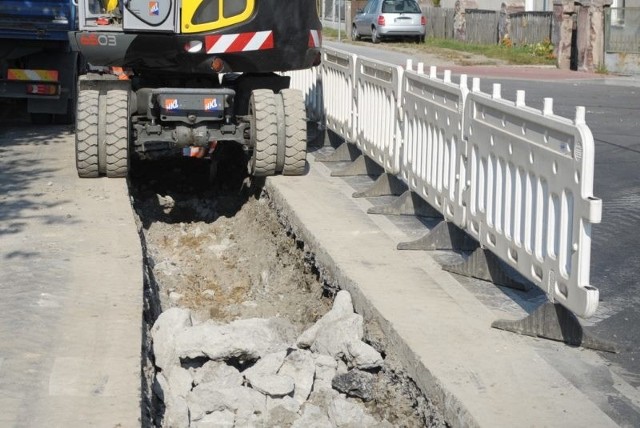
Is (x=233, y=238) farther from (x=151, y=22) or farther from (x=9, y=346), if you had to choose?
(x=9, y=346)

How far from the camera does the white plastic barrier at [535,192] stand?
18.7 ft

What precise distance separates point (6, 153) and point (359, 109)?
3965 mm

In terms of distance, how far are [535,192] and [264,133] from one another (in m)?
4.79

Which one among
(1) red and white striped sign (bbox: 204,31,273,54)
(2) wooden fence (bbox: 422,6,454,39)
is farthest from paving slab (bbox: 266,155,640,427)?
(2) wooden fence (bbox: 422,6,454,39)

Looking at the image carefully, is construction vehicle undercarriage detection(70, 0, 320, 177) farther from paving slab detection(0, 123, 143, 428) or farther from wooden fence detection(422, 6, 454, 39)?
wooden fence detection(422, 6, 454, 39)

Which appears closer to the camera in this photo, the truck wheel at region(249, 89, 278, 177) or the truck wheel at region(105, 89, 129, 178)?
the truck wheel at region(105, 89, 129, 178)

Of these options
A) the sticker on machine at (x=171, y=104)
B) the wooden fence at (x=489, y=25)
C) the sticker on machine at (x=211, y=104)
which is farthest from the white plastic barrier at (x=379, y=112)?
the wooden fence at (x=489, y=25)

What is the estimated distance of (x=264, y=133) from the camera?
1080 centimetres

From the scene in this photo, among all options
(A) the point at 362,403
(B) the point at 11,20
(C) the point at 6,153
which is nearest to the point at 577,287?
(A) the point at 362,403

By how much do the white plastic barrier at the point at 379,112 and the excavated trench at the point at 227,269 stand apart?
1.06m

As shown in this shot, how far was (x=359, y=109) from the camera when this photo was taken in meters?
11.3

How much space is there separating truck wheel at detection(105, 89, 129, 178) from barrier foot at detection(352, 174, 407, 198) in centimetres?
212

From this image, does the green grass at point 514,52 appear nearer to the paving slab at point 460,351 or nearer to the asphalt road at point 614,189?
the asphalt road at point 614,189

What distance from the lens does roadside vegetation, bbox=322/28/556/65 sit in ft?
99.0
